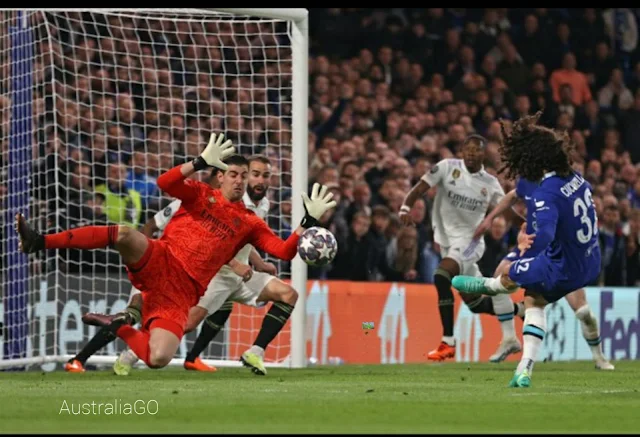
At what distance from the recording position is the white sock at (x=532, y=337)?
9.59m

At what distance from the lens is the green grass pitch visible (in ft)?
23.0

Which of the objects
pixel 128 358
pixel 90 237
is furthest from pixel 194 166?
pixel 128 358

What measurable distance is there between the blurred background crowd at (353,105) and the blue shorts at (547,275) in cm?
482

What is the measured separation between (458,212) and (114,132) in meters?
3.49

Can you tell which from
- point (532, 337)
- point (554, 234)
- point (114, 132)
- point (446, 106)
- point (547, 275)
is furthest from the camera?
point (446, 106)

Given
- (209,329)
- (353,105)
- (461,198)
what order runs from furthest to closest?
(353,105) < (461,198) < (209,329)

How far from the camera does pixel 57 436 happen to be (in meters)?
6.33

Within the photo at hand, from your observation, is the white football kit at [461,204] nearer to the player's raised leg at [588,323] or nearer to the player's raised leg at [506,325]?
the player's raised leg at [506,325]

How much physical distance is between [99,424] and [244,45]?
27.4 feet

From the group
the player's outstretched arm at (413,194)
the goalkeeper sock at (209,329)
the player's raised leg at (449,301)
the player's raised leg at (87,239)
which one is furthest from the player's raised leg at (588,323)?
the player's raised leg at (87,239)

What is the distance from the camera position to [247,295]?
12.5 meters

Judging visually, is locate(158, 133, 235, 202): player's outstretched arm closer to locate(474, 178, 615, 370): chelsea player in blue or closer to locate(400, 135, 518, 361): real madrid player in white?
locate(474, 178, 615, 370): chelsea player in blue

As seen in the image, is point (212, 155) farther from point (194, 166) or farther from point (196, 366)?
point (196, 366)

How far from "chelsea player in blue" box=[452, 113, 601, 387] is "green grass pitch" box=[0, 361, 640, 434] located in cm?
58
